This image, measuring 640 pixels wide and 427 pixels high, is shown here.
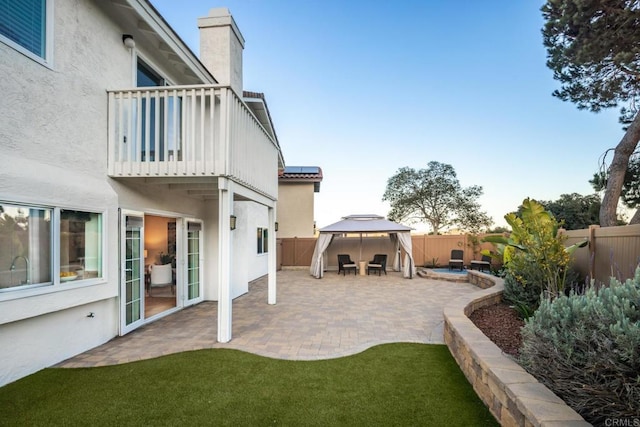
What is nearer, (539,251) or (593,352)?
(593,352)

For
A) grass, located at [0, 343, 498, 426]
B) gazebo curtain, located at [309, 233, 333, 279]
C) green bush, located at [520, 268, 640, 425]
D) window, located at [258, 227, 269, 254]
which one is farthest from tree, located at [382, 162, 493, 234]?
green bush, located at [520, 268, 640, 425]

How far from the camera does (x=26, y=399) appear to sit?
11.9ft

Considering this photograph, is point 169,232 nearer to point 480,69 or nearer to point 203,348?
point 203,348

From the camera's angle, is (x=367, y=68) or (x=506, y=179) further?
(x=506, y=179)

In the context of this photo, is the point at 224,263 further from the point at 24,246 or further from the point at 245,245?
the point at 245,245

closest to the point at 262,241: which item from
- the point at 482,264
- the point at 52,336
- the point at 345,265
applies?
the point at 345,265

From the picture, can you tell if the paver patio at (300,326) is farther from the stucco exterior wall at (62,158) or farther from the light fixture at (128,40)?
the light fixture at (128,40)

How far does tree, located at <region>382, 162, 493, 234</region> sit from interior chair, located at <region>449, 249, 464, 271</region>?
698 centimetres

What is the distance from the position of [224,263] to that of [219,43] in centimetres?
689

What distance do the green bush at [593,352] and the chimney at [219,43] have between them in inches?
354

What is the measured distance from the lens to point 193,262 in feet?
28.4

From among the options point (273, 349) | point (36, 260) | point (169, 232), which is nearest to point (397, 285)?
point (273, 349)

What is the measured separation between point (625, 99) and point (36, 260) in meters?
16.0
